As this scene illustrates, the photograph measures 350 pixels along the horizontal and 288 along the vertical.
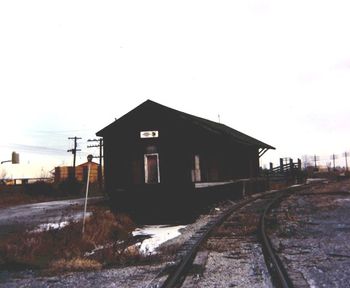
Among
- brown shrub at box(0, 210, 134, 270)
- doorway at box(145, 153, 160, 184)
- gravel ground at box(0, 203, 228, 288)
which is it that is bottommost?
gravel ground at box(0, 203, 228, 288)

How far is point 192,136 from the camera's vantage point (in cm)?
2248

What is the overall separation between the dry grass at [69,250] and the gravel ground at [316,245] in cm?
295

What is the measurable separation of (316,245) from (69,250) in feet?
16.5

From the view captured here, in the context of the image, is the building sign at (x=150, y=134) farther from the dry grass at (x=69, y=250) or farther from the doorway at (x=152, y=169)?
the dry grass at (x=69, y=250)

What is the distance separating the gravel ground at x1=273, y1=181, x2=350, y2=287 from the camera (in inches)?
256

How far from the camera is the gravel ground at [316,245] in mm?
6495

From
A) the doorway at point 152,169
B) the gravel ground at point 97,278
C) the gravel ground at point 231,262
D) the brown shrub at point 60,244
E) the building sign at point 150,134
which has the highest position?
the building sign at point 150,134

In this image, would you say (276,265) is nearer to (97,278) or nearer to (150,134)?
(97,278)

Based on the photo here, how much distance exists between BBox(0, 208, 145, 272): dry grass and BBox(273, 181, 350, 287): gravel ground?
2.95 m

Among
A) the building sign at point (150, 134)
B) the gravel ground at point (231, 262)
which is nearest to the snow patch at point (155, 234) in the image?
the gravel ground at point (231, 262)

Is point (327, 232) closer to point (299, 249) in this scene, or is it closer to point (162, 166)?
point (299, 249)

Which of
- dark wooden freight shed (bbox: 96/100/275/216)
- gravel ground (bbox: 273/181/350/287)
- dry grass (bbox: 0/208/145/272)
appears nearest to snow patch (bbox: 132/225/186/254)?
dry grass (bbox: 0/208/145/272)

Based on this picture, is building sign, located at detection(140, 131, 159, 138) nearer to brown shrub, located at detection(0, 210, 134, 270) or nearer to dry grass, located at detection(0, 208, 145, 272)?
brown shrub, located at detection(0, 210, 134, 270)

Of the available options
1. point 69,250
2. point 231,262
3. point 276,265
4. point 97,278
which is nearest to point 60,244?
point 69,250
